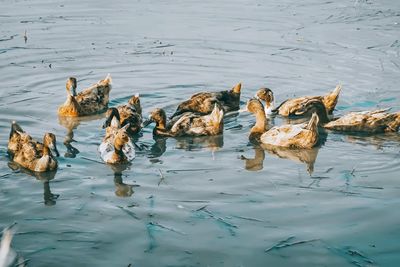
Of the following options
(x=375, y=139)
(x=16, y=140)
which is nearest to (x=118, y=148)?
(x=16, y=140)

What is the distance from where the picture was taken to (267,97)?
12.7 metres

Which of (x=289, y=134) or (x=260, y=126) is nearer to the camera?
(x=289, y=134)

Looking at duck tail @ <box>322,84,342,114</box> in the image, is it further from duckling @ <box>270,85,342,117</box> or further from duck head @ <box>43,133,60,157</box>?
duck head @ <box>43,133,60,157</box>

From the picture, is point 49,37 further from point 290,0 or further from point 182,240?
point 182,240

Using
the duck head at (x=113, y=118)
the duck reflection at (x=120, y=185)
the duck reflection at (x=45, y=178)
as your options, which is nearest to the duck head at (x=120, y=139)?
the duck reflection at (x=120, y=185)

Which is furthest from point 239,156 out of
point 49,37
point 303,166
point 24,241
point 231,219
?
point 49,37

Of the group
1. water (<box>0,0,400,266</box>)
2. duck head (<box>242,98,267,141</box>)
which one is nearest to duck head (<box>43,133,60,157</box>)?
water (<box>0,0,400,266</box>)

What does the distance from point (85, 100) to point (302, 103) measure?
4.66 meters

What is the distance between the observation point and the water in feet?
22.3

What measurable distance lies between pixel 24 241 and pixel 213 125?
522 cm

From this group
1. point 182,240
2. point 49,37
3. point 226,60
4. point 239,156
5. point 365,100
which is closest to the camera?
point 182,240

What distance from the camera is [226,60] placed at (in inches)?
659

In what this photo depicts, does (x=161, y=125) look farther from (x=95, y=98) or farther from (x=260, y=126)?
(x=95, y=98)

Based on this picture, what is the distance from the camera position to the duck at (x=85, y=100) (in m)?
12.4
